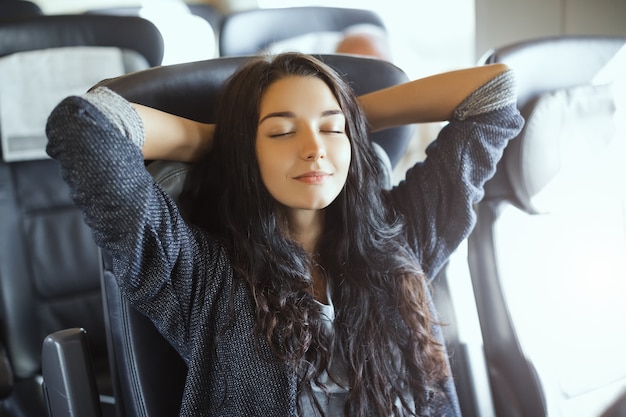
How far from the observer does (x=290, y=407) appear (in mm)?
936

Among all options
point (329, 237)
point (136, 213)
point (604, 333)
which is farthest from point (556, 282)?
point (136, 213)

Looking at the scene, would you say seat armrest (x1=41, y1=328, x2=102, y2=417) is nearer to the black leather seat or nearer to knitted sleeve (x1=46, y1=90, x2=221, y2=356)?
the black leather seat

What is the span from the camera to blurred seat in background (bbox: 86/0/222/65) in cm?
328

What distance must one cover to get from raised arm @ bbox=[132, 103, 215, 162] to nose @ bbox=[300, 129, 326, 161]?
0.62 feet

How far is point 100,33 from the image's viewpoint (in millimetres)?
1592

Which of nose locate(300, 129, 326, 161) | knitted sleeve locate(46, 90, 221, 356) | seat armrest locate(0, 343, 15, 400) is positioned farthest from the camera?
seat armrest locate(0, 343, 15, 400)

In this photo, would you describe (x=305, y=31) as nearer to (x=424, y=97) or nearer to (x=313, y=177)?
(x=424, y=97)

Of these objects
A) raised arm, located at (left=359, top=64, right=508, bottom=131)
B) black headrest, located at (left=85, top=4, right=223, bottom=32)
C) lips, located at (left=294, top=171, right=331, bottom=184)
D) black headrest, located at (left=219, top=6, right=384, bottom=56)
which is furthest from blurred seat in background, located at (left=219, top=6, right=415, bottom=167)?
black headrest, located at (left=85, top=4, right=223, bottom=32)

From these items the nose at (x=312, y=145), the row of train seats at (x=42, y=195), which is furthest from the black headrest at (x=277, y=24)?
the nose at (x=312, y=145)

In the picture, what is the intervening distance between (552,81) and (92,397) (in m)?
1.08

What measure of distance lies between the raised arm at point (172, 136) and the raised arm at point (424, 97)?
30 cm

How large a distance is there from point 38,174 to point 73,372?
2.63ft

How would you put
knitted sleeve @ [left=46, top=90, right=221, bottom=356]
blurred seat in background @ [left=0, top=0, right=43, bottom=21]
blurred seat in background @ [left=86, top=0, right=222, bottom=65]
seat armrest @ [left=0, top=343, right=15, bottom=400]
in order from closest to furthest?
knitted sleeve @ [left=46, top=90, right=221, bottom=356], seat armrest @ [left=0, top=343, right=15, bottom=400], blurred seat in background @ [left=0, top=0, right=43, bottom=21], blurred seat in background @ [left=86, top=0, right=222, bottom=65]

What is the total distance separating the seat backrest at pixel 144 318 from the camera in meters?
1.00
